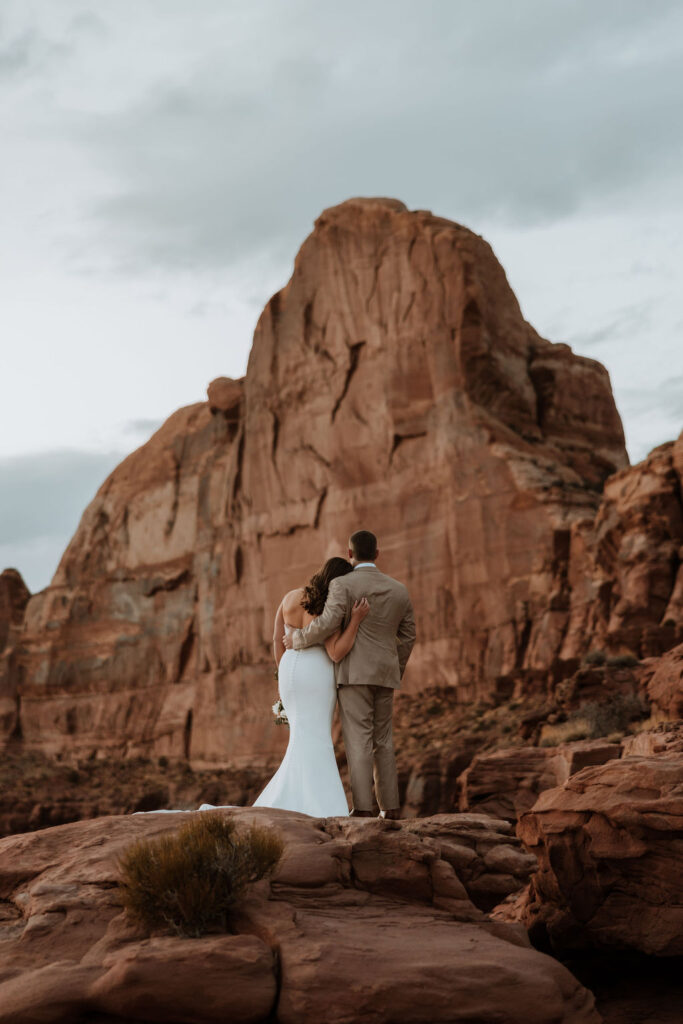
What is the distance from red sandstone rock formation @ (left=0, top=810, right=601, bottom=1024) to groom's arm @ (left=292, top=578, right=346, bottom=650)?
170 cm

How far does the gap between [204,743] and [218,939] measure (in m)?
42.1

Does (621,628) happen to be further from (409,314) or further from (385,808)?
(385,808)

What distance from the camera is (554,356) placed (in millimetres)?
42625

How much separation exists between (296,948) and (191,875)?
2.26 feet

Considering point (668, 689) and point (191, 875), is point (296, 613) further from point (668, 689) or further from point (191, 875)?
point (668, 689)

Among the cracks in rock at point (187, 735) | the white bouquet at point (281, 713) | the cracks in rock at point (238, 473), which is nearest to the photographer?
the white bouquet at point (281, 713)

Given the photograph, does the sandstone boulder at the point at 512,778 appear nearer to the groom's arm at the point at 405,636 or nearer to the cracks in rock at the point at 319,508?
the groom's arm at the point at 405,636

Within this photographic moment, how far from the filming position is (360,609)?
28.2 feet

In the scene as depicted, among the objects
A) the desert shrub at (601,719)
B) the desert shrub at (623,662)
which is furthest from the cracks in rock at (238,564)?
the desert shrub at (601,719)

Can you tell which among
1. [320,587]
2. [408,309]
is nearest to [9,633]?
[408,309]

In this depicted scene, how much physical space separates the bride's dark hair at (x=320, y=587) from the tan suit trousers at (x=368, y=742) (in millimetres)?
675

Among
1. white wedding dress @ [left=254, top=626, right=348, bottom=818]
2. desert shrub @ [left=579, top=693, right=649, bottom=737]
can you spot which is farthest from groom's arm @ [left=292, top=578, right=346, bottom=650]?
desert shrub @ [left=579, top=693, right=649, bottom=737]

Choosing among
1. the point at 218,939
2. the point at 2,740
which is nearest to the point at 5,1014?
the point at 218,939

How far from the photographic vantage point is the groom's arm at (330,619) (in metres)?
8.59
